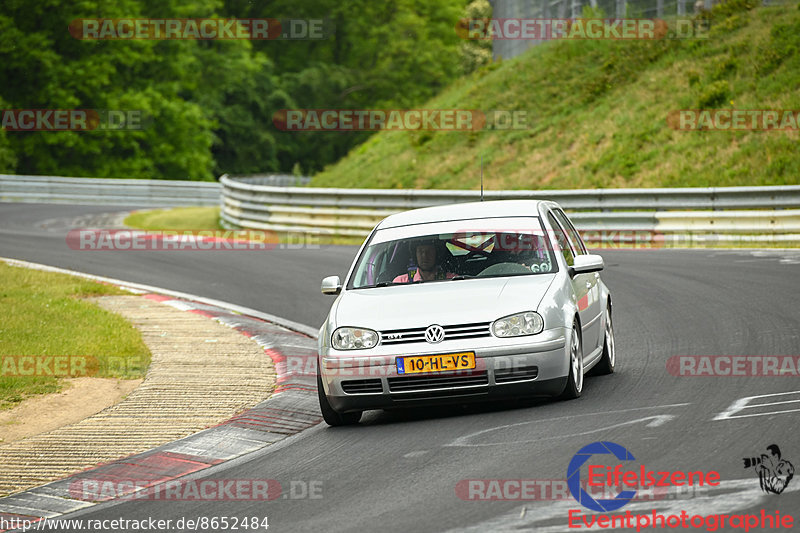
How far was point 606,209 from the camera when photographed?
2289cm

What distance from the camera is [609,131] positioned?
29250mm

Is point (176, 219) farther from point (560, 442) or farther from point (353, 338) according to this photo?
point (560, 442)

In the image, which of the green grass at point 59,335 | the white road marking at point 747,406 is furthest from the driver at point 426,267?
the green grass at point 59,335

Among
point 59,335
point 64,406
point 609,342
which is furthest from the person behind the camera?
point 59,335

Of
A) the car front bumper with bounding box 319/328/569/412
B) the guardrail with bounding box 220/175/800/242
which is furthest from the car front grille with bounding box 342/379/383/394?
the guardrail with bounding box 220/175/800/242

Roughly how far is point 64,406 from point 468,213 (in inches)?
145

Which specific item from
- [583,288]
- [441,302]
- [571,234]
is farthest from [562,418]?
[571,234]

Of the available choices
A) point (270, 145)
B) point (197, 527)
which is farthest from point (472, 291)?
point (270, 145)

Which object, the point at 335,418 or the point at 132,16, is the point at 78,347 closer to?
the point at 335,418

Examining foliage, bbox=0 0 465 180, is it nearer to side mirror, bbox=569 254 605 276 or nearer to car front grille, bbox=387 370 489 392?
side mirror, bbox=569 254 605 276

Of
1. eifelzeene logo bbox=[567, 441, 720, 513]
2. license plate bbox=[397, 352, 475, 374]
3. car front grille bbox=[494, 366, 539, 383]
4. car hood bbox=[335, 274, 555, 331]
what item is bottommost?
eifelzeene logo bbox=[567, 441, 720, 513]

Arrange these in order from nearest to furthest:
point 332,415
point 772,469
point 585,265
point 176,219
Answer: point 772,469
point 332,415
point 585,265
point 176,219

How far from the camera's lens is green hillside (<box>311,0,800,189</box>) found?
2588cm

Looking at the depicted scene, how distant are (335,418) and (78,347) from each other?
4.49 m
